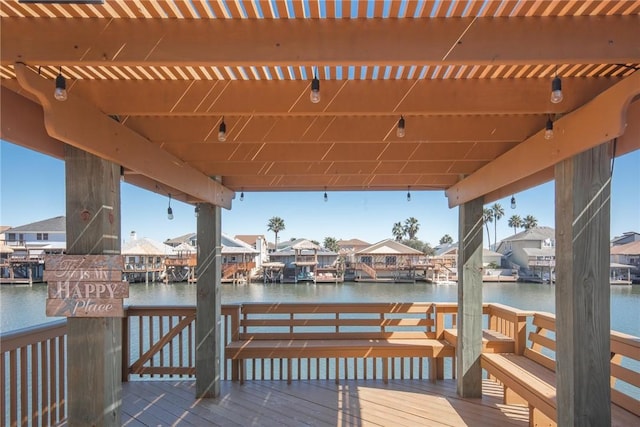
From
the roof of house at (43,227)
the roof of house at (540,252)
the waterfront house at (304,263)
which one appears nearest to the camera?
the roof of house at (43,227)

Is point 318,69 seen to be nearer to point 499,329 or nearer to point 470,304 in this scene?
point 470,304

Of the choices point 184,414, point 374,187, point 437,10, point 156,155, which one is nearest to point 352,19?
point 437,10

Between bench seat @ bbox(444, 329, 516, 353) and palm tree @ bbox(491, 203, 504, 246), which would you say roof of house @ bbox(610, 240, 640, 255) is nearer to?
bench seat @ bbox(444, 329, 516, 353)

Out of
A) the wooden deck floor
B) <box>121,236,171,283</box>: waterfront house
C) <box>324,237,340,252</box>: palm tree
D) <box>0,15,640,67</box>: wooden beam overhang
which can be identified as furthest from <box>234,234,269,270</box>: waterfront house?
<box>0,15,640,67</box>: wooden beam overhang

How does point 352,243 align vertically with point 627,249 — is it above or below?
below

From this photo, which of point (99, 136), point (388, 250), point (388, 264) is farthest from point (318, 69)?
point (388, 264)

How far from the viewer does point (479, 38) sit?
4.66 feet

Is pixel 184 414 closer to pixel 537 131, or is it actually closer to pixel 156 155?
pixel 156 155

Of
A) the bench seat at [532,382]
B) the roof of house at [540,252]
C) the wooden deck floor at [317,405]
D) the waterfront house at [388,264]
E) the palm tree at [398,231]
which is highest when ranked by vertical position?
the palm tree at [398,231]

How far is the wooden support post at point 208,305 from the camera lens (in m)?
3.78

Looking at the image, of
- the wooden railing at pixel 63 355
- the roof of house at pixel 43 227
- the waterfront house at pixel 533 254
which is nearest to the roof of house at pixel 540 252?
the waterfront house at pixel 533 254

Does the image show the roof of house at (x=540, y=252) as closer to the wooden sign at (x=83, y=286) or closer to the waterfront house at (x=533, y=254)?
the waterfront house at (x=533, y=254)

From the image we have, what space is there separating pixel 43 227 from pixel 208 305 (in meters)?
20.9

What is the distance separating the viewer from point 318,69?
1.91 meters
